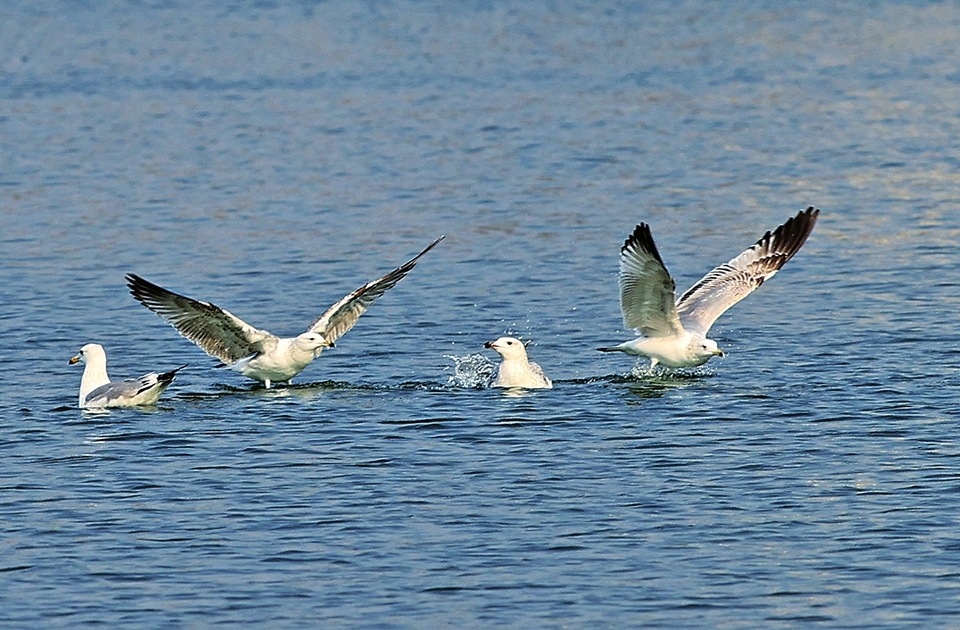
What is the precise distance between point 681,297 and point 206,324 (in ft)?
16.1

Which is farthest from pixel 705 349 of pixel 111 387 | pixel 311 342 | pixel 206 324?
pixel 111 387

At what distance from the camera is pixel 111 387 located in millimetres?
14828

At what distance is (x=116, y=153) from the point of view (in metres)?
30.5

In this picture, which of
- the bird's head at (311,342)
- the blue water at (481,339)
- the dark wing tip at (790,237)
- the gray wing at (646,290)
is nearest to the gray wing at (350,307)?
the bird's head at (311,342)

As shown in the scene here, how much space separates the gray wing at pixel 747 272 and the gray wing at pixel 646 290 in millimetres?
907

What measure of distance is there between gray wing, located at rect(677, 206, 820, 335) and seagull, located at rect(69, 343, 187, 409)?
5.23 m

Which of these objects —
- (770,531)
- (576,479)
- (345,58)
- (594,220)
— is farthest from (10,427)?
(345,58)

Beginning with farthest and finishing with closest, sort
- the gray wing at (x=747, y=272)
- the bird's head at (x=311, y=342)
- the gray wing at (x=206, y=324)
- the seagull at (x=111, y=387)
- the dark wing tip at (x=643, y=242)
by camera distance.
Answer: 1. the gray wing at (x=747, y=272)
2. the bird's head at (x=311, y=342)
3. the gray wing at (x=206, y=324)
4. the seagull at (x=111, y=387)
5. the dark wing tip at (x=643, y=242)

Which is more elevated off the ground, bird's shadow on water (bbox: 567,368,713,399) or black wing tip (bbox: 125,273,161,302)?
black wing tip (bbox: 125,273,161,302)

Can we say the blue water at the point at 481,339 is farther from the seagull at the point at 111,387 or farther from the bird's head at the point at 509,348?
the bird's head at the point at 509,348

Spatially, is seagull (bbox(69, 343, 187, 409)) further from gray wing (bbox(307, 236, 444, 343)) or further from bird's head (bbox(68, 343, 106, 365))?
gray wing (bbox(307, 236, 444, 343))

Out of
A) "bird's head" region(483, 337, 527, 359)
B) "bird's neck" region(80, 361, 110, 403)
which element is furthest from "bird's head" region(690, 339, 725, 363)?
"bird's neck" region(80, 361, 110, 403)

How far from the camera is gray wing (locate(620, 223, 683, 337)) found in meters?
14.9

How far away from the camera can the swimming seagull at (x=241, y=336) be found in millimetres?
15586
